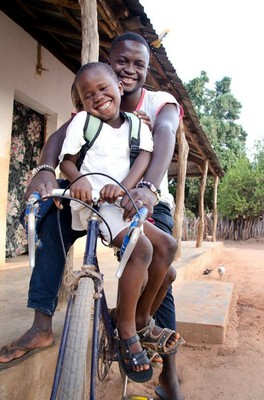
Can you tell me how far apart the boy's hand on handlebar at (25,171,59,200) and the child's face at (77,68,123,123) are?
13.5 inches

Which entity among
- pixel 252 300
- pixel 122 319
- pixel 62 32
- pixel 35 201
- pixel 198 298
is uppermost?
pixel 62 32

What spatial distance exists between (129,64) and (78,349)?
1464mm

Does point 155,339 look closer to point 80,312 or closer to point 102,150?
point 80,312

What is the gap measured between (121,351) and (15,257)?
4150mm

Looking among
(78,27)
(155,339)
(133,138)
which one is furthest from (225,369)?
(78,27)

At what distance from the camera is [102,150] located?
1648 millimetres

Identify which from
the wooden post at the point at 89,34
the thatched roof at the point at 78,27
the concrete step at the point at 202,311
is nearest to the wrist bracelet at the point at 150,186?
the wooden post at the point at 89,34

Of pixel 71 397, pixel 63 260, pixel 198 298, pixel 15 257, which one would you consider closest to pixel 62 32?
pixel 15 257

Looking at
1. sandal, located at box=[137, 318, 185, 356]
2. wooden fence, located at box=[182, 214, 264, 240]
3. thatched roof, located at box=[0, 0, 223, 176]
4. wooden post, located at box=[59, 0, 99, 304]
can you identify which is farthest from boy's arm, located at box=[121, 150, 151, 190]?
wooden fence, located at box=[182, 214, 264, 240]

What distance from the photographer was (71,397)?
1.15 meters

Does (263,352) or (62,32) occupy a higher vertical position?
(62,32)

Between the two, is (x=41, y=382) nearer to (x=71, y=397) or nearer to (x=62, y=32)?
(x=71, y=397)

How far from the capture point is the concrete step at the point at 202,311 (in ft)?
10.6

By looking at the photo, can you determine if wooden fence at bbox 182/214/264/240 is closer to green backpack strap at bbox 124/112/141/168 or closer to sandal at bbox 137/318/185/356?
sandal at bbox 137/318/185/356
